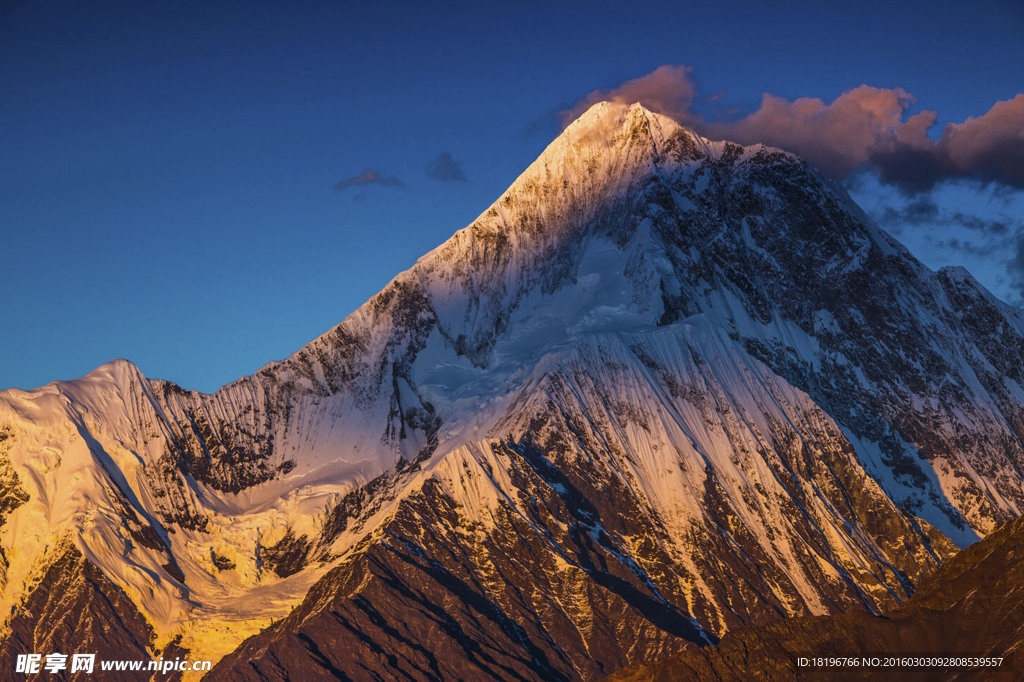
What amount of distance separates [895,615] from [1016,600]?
43.0ft

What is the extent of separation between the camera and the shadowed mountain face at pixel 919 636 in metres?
145

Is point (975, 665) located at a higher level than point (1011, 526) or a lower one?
lower

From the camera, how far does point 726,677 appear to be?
520ft

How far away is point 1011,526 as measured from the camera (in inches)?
6304

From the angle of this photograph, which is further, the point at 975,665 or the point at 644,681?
the point at 644,681

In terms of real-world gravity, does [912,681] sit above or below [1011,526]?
below

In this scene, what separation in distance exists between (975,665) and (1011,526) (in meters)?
22.5

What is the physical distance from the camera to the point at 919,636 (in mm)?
149500

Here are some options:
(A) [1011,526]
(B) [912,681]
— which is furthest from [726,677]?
(A) [1011,526]

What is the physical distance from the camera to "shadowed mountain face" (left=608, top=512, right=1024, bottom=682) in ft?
474

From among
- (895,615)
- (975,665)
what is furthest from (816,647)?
(975,665)

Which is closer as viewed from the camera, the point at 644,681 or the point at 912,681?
the point at 912,681

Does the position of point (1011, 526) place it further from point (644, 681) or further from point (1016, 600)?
point (644, 681)

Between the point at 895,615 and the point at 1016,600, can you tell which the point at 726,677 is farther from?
the point at 1016,600
